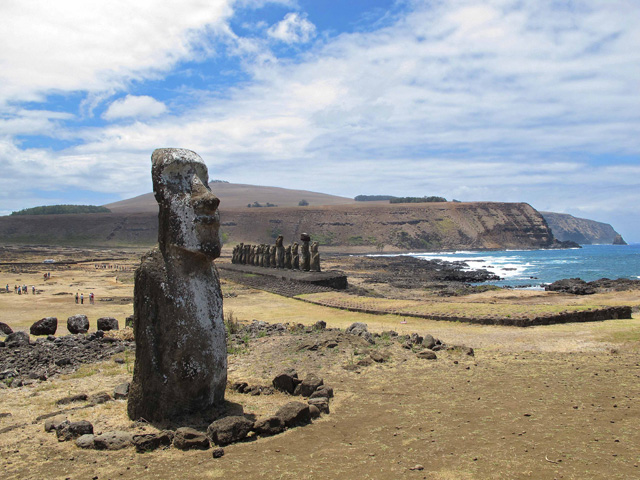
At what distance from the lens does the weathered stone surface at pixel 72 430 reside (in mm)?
5836

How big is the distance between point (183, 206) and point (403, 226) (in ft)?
375

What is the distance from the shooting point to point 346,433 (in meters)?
5.83

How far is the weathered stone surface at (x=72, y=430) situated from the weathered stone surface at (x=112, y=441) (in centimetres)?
32

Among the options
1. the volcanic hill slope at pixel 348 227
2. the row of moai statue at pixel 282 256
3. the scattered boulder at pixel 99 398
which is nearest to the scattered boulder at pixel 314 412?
the scattered boulder at pixel 99 398

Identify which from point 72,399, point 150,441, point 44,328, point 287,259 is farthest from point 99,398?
point 287,259

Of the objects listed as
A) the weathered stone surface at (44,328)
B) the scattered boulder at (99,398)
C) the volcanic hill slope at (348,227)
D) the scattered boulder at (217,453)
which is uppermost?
the volcanic hill slope at (348,227)

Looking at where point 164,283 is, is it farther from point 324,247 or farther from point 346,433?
point 324,247

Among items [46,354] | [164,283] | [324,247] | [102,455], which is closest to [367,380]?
[164,283]

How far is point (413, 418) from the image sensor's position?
624 centimetres

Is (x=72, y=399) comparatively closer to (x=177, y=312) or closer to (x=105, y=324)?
(x=177, y=312)

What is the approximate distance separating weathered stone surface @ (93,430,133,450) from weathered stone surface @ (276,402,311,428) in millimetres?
1705

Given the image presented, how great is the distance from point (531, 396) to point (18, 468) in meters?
6.21

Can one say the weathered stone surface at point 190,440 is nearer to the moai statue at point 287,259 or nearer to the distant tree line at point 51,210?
the moai statue at point 287,259

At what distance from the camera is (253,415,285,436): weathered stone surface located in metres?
5.82
